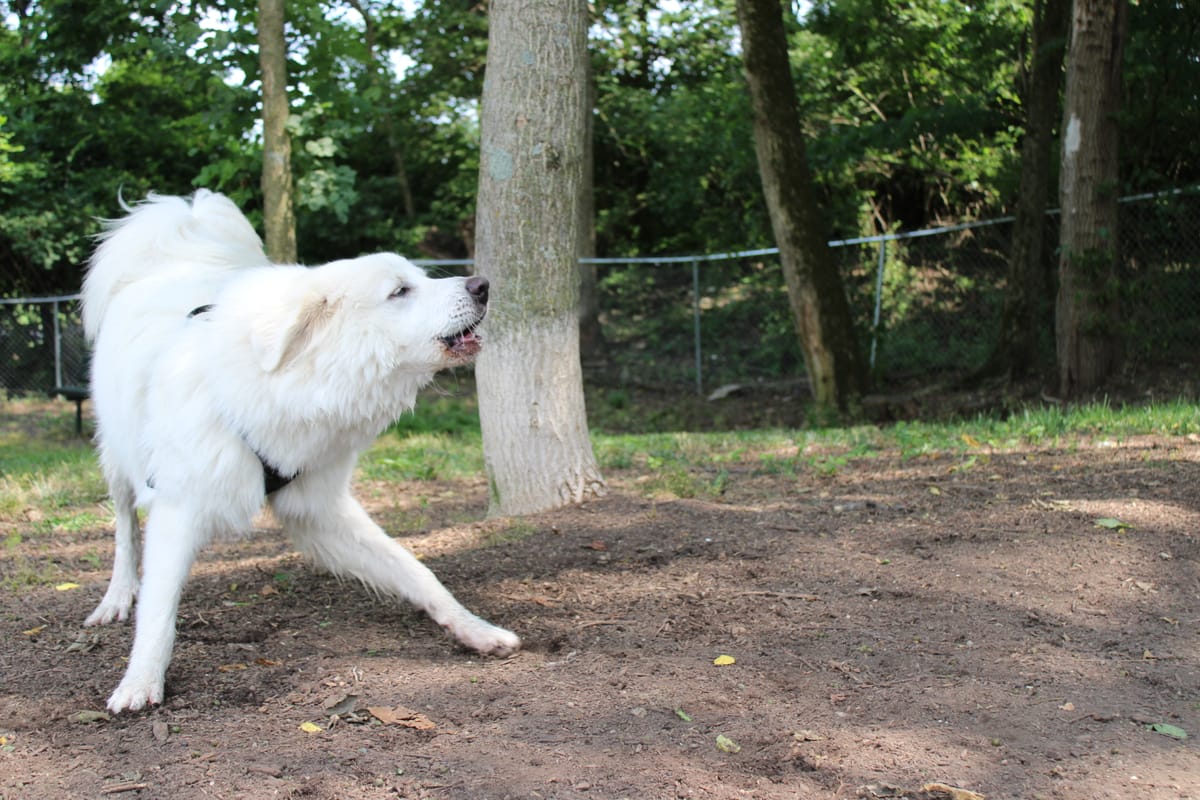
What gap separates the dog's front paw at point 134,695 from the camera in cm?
326

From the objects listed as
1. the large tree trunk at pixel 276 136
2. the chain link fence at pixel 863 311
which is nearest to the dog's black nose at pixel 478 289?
the large tree trunk at pixel 276 136

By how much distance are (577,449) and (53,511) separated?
346cm

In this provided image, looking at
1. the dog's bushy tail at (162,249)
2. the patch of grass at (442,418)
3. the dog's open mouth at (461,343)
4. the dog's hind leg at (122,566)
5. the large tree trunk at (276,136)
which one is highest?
the large tree trunk at (276,136)

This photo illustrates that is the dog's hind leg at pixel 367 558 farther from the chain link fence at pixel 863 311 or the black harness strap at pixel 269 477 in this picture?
the chain link fence at pixel 863 311

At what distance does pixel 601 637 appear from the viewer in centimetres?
384

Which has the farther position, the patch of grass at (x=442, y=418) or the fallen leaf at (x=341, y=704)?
the patch of grass at (x=442, y=418)

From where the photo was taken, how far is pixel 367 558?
13.0 ft

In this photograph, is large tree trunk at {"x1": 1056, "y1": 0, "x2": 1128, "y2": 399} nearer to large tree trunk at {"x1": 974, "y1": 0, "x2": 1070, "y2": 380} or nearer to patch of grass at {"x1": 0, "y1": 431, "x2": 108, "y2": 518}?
large tree trunk at {"x1": 974, "y1": 0, "x2": 1070, "y2": 380}

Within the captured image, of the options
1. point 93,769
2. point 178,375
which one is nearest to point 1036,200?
point 178,375

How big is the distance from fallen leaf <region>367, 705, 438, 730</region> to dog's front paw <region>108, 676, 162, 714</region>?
0.69 meters

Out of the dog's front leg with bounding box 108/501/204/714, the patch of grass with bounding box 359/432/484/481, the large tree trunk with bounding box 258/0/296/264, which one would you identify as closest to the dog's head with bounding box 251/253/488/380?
the dog's front leg with bounding box 108/501/204/714

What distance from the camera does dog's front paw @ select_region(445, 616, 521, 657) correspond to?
376cm

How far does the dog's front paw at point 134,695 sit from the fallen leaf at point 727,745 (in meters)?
1.74

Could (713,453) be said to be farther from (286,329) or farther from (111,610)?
(286,329)
